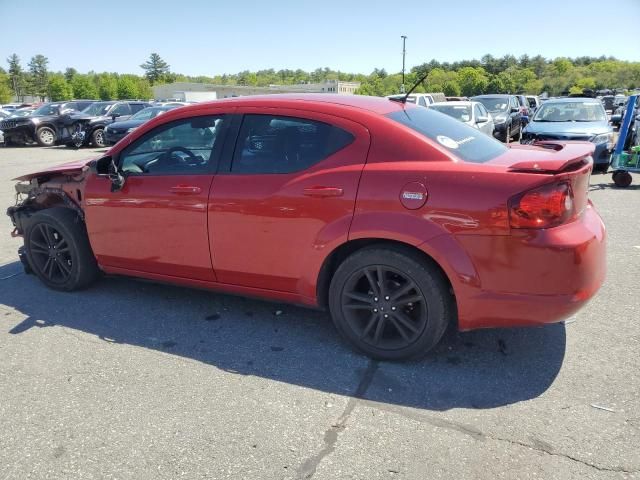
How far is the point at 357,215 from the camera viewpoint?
3.00 metres

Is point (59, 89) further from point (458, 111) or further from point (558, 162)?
point (558, 162)

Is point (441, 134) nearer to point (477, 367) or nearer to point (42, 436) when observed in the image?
point (477, 367)

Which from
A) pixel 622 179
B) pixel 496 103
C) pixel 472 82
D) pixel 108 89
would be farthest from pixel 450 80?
pixel 622 179

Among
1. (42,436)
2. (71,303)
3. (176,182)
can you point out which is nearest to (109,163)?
(176,182)

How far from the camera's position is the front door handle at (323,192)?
305cm

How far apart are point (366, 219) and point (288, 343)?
1.11 meters

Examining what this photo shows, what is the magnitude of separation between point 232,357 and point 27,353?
4.79 ft

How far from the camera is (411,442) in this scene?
2.41 metres

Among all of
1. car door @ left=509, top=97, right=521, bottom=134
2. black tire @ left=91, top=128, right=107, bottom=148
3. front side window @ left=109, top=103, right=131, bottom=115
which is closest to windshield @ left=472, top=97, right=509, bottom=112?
car door @ left=509, top=97, right=521, bottom=134

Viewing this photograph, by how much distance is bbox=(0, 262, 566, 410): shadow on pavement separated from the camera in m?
2.88

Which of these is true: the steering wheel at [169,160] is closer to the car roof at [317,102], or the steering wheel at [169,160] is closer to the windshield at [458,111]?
the car roof at [317,102]

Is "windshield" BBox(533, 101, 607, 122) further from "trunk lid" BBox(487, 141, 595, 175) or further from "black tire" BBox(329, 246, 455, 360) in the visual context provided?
"black tire" BBox(329, 246, 455, 360)

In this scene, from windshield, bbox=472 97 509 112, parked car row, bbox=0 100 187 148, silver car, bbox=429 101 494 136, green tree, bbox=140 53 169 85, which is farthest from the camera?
A: green tree, bbox=140 53 169 85

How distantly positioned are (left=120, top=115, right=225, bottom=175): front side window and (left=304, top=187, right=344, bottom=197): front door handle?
85 cm
